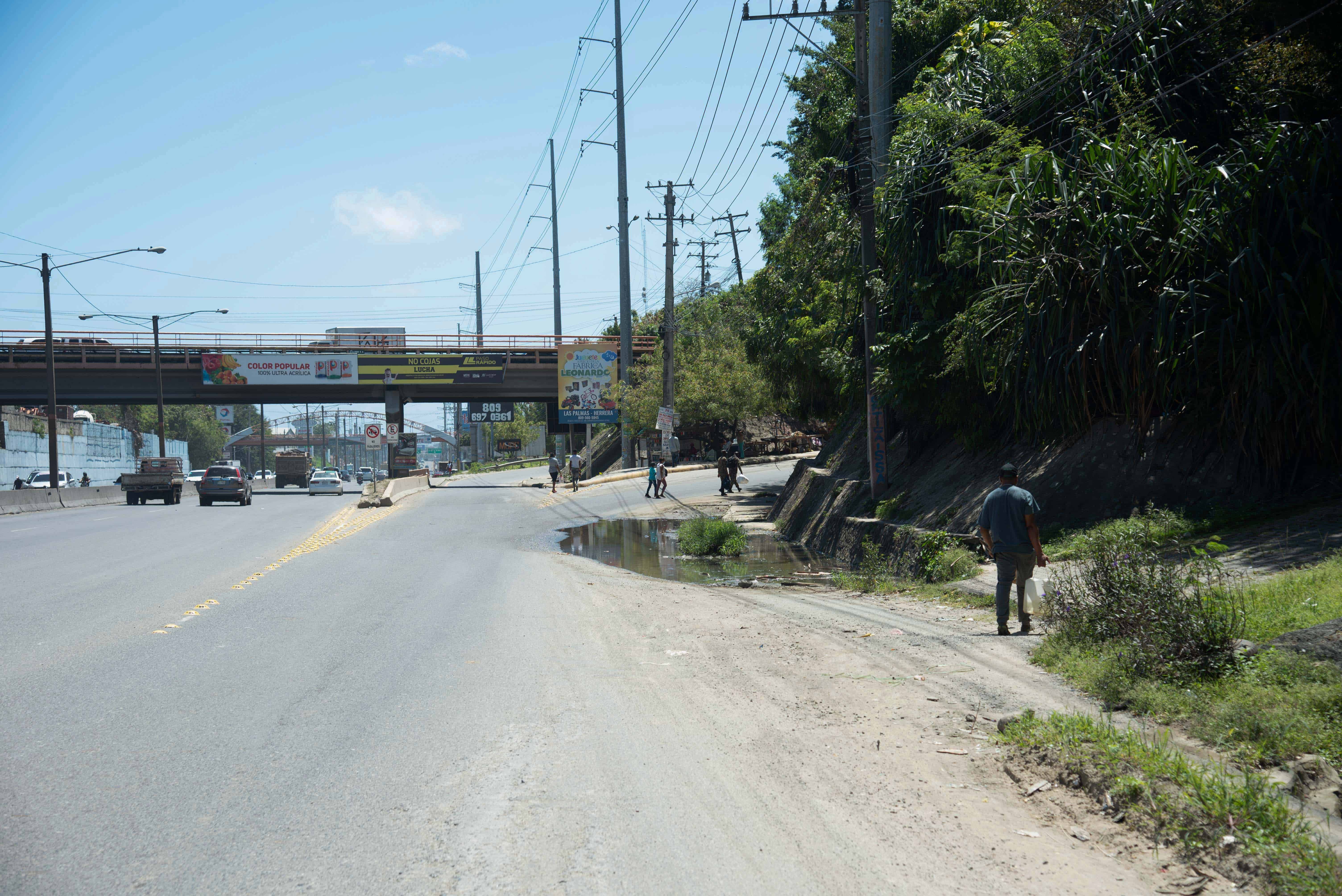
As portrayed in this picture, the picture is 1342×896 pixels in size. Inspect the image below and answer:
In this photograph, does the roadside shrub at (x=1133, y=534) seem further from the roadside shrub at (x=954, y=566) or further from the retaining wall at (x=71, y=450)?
the retaining wall at (x=71, y=450)

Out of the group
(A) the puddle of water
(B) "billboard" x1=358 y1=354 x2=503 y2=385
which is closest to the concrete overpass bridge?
(B) "billboard" x1=358 y1=354 x2=503 y2=385

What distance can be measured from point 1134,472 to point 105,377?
55311 millimetres

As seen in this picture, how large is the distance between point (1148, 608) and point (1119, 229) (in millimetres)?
6834

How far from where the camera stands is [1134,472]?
14.2 m

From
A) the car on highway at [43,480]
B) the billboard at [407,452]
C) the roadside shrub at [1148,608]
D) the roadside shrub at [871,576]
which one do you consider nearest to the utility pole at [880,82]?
the roadside shrub at [871,576]

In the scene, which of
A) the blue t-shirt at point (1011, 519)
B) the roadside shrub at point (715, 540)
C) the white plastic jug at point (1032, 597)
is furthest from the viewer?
the roadside shrub at point (715, 540)

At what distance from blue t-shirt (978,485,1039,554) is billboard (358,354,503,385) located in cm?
5021

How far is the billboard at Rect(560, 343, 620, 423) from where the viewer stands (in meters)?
57.0

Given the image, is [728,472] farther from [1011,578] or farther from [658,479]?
[1011,578]

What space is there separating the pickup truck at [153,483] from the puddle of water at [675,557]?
23.9m

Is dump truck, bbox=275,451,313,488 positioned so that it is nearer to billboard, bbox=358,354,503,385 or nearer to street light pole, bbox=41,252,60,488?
billboard, bbox=358,354,503,385

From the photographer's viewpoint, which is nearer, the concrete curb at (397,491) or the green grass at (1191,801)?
the green grass at (1191,801)

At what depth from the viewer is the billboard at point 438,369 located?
186 feet

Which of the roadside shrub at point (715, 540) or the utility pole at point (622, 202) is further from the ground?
the utility pole at point (622, 202)
